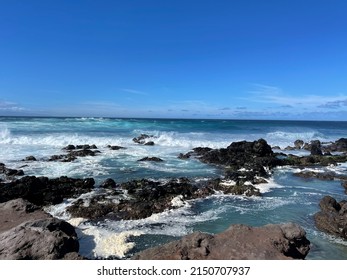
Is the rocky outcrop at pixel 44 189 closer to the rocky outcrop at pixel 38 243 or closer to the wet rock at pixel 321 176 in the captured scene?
the rocky outcrop at pixel 38 243

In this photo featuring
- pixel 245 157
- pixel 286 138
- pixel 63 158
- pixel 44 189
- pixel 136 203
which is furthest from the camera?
pixel 286 138

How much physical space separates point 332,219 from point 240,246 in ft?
17.0

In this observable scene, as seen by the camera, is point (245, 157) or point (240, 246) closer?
point (240, 246)

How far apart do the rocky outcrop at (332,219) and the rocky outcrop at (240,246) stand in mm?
3340

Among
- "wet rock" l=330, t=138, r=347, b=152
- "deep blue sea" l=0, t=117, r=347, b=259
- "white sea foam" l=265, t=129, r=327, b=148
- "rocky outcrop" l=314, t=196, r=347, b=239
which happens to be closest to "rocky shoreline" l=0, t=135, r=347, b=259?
"rocky outcrop" l=314, t=196, r=347, b=239

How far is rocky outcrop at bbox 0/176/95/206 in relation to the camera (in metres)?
11.2

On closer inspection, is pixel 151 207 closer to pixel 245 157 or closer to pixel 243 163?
pixel 243 163

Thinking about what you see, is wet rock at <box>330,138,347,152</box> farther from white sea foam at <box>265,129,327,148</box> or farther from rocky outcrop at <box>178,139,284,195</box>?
rocky outcrop at <box>178,139,284,195</box>

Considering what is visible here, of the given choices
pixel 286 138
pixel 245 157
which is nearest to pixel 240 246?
pixel 245 157

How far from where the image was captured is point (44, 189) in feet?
39.5

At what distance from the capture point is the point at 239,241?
5.44 meters
